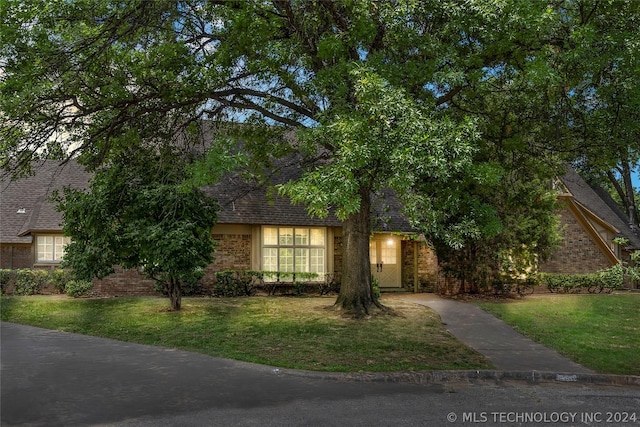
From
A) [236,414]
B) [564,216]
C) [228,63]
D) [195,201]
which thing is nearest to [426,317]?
[195,201]

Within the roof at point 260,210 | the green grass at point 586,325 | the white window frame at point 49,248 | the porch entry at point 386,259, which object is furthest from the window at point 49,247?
the green grass at point 586,325

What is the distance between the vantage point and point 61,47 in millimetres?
10891

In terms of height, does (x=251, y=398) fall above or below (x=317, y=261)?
below

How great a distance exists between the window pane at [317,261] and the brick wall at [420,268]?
157 inches

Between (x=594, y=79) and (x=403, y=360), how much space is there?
7204mm

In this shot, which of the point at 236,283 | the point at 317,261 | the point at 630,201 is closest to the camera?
the point at 236,283

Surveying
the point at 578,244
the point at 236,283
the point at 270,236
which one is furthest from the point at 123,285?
the point at 578,244

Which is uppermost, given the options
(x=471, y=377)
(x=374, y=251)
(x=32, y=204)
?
(x=32, y=204)

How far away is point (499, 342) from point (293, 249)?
1158 cm

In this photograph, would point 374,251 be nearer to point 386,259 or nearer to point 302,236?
point 386,259

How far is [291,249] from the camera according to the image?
23.0 meters

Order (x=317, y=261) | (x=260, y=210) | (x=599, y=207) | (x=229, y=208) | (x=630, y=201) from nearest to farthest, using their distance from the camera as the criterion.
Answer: (x=229, y=208) → (x=260, y=210) → (x=317, y=261) → (x=599, y=207) → (x=630, y=201)

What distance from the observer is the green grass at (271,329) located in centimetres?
1075

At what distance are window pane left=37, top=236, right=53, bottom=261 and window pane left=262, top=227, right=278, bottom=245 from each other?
30.0 ft
